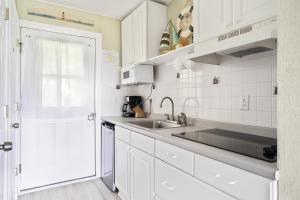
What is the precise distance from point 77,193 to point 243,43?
7.99 feet

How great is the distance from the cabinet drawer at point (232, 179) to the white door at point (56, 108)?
2.05 metres

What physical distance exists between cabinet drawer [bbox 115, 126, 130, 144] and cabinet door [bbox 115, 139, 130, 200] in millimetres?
49

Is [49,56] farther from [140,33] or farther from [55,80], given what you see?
[140,33]

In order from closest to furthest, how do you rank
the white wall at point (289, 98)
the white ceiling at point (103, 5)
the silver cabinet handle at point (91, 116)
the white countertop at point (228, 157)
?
the white wall at point (289, 98), the white countertop at point (228, 157), the white ceiling at point (103, 5), the silver cabinet handle at point (91, 116)

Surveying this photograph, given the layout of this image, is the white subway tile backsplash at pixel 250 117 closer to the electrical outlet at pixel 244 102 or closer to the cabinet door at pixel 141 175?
the electrical outlet at pixel 244 102

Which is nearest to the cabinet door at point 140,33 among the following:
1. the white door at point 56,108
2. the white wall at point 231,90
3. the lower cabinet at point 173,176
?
the white wall at point 231,90

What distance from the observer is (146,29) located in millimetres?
2260

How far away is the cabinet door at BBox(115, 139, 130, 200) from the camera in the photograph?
1969 mm

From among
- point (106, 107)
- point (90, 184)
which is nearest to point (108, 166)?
point (90, 184)

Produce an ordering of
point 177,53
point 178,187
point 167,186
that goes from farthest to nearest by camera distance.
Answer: point 177,53
point 167,186
point 178,187

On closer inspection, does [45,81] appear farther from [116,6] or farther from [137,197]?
[137,197]

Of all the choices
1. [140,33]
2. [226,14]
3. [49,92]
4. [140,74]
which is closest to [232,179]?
[226,14]

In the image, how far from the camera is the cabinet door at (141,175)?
158 centimetres

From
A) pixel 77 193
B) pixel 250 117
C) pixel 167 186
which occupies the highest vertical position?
pixel 250 117
